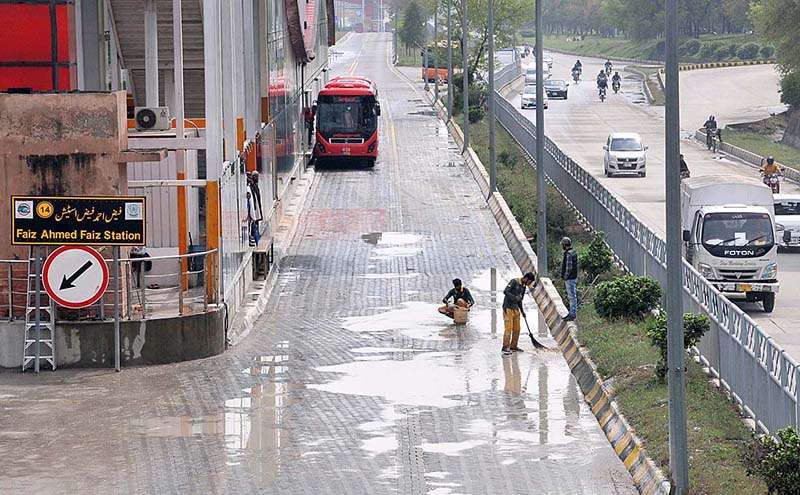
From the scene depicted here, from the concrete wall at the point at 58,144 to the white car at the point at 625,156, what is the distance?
31.1 m

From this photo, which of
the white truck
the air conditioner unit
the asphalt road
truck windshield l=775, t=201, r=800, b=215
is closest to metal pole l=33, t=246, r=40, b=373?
the air conditioner unit

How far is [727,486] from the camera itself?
566 inches

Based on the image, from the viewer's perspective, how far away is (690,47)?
128 meters

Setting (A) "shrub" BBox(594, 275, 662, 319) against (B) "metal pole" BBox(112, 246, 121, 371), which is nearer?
(B) "metal pole" BBox(112, 246, 121, 371)

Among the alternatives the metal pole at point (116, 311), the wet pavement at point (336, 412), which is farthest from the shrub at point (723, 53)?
the metal pole at point (116, 311)

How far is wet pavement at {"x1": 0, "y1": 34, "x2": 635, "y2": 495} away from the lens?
16.2 metres

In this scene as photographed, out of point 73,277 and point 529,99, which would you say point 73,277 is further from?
point 529,99

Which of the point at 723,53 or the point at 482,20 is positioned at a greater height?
the point at 482,20

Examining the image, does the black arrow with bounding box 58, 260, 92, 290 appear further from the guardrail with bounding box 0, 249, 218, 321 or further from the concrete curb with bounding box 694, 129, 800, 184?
the concrete curb with bounding box 694, 129, 800, 184

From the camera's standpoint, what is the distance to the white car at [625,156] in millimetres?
50906

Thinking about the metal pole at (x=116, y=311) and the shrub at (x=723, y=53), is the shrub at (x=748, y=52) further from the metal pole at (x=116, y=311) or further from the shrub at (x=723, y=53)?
the metal pole at (x=116, y=311)

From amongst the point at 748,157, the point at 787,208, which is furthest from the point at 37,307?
the point at 748,157

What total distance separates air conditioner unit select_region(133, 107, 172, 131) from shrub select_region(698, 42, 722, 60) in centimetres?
10355

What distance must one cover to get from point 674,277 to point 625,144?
37.5 meters
